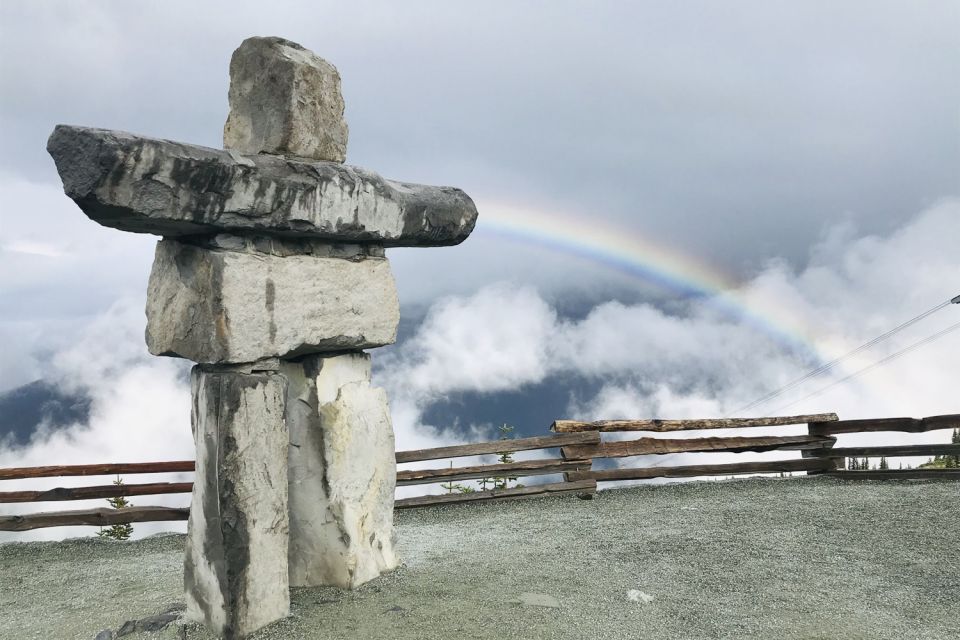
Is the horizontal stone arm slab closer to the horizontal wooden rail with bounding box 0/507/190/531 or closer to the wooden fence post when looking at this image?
the horizontal wooden rail with bounding box 0/507/190/531

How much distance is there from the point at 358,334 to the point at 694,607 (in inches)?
120

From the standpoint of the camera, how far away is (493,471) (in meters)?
9.49

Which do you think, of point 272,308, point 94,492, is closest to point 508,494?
point 94,492

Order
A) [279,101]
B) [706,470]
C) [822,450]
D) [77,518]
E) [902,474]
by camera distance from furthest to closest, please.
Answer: [822,450]
[706,470]
[902,474]
[77,518]
[279,101]

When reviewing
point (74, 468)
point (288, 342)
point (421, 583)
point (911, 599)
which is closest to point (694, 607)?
point (911, 599)

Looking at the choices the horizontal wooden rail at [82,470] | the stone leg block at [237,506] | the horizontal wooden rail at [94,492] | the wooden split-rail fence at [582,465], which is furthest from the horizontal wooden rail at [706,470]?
the stone leg block at [237,506]

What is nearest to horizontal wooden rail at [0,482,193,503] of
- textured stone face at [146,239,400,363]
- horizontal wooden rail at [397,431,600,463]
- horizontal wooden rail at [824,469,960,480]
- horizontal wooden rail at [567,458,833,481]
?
horizontal wooden rail at [397,431,600,463]

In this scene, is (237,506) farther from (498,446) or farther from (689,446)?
(689,446)

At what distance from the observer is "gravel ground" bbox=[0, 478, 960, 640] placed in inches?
192

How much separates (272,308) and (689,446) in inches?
263

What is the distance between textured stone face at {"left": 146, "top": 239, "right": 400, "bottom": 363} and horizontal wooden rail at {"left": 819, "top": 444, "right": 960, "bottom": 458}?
754 cm

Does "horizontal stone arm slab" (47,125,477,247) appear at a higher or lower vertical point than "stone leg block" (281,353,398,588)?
higher

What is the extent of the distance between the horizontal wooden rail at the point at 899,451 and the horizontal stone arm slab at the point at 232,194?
7.05 m

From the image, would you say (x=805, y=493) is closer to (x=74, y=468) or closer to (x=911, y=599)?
(x=911, y=599)
